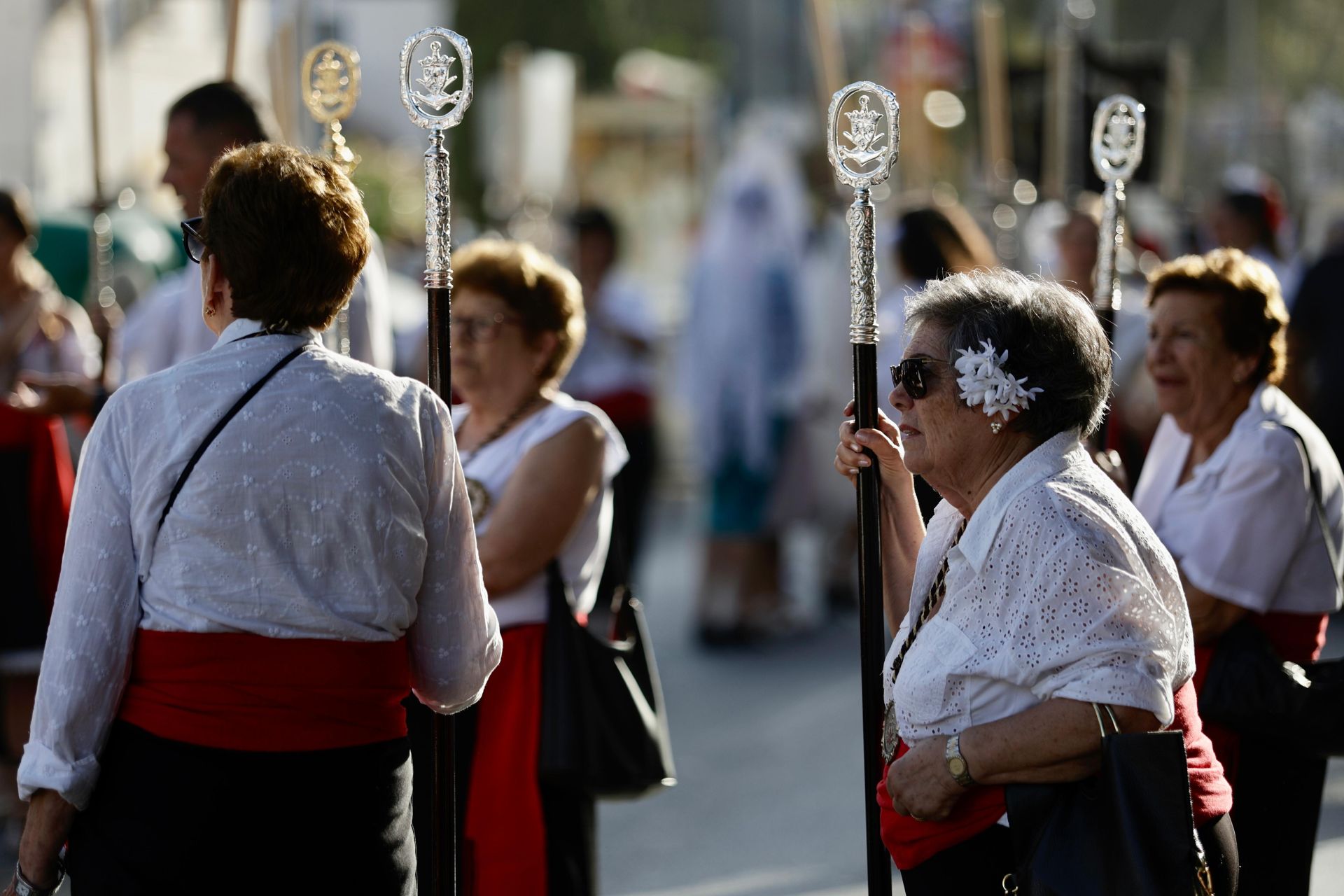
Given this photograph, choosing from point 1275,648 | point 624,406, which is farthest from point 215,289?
point 624,406

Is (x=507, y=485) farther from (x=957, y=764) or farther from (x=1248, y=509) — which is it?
(x=1248, y=509)

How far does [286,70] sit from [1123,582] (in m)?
3.50

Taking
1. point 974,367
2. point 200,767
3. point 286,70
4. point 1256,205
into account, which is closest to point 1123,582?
point 974,367

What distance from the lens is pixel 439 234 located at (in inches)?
112

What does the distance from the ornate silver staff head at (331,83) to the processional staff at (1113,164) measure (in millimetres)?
1515

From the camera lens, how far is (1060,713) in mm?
2383

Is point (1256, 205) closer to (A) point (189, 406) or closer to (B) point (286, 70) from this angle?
(B) point (286, 70)

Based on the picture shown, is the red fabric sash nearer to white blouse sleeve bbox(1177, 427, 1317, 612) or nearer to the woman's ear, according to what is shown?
white blouse sleeve bbox(1177, 427, 1317, 612)

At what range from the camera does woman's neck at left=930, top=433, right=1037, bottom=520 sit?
2.53 meters

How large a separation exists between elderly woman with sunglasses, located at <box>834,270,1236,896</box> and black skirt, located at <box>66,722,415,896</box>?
0.84 metres

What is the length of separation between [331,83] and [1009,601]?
1.80 m

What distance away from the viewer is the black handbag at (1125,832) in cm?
234

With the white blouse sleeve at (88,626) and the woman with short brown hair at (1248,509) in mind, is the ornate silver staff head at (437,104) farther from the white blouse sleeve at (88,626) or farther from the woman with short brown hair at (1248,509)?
the woman with short brown hair at (1248,509)

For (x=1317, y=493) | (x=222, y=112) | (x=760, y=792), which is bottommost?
(x=760, y=792)
